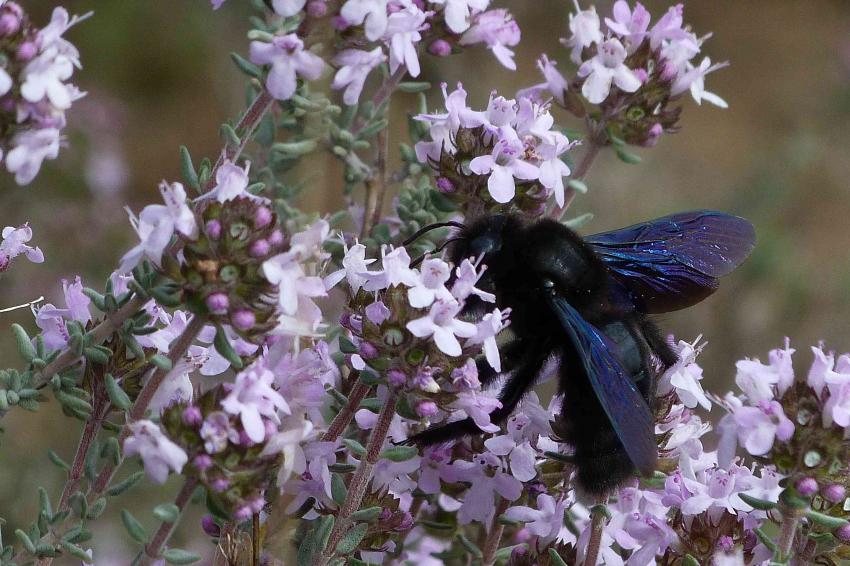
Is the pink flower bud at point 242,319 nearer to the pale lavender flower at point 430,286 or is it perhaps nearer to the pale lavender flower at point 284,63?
the pale lavender flower at point 430,286

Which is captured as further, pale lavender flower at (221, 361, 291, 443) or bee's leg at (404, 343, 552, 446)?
bee's leg at (404, 343, 552, 446)

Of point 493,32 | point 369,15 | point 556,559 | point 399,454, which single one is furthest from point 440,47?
point 556,559

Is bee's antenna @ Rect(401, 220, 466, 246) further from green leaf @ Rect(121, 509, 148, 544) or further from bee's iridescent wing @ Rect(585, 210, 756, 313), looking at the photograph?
green leaf @ Rect(121, 509, 148, 544)

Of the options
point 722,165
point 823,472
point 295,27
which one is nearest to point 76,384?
point 295,27

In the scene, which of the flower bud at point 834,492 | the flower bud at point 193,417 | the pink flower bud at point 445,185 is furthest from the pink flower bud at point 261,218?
the flower bud at point 834,492

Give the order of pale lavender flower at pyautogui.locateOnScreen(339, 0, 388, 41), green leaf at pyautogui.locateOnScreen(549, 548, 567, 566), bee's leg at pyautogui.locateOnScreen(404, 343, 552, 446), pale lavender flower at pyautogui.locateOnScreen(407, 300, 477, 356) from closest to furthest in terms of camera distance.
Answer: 1. pale lavender flower at pyautogui.locateOnScreen(407, 300, 477, 356)
2. pale lavender flower at pyautogui.locateOnScreen(339, 0, 388, 41)
3. green leaf at pyautogui.locateOnScreen(549, 548, 567, 566)
4. bee's leg at pyautogui.locateOnScreen(404, 343, 552, 446)

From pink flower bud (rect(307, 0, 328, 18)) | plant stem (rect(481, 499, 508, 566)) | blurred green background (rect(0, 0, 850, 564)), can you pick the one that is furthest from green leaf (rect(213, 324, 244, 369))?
blurred green background (rect(0, 0, 850, 564))
